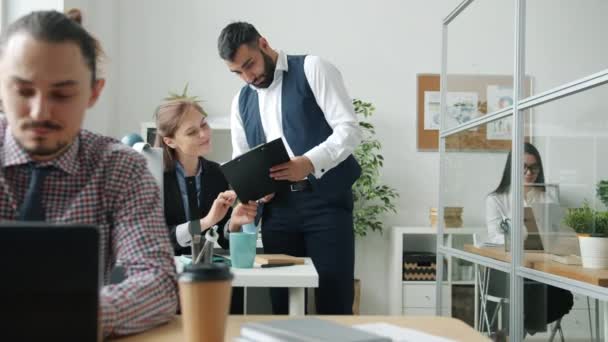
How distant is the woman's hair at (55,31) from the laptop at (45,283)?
0.36m

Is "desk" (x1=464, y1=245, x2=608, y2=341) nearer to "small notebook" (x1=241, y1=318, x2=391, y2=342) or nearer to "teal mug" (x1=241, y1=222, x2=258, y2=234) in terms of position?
"teal mug" (x1=241, y1=222, x2=258, y2=234)

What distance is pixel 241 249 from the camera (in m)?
1.79

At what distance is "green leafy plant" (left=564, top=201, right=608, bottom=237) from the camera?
6.28 feet

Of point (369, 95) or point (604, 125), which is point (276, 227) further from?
point (369, 95)

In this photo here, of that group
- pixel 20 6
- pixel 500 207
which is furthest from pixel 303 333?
pixel 20 6

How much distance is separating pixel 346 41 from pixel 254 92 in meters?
2.50

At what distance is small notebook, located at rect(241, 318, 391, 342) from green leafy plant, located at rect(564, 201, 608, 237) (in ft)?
4.68

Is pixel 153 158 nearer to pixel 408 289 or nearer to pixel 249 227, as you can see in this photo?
pixel 249 227

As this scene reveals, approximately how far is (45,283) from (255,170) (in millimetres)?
1603

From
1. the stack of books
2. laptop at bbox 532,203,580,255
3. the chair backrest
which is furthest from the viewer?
the stack of books

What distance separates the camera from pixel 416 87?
4.86 m

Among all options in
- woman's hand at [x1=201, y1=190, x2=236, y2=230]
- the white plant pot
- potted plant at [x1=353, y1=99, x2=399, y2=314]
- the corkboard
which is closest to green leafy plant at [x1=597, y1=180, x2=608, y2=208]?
the white plant pot

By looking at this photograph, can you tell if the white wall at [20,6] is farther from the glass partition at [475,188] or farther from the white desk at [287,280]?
the white desk at [287,280]

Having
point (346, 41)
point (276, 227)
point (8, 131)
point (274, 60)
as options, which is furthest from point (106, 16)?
point (8, 131)
